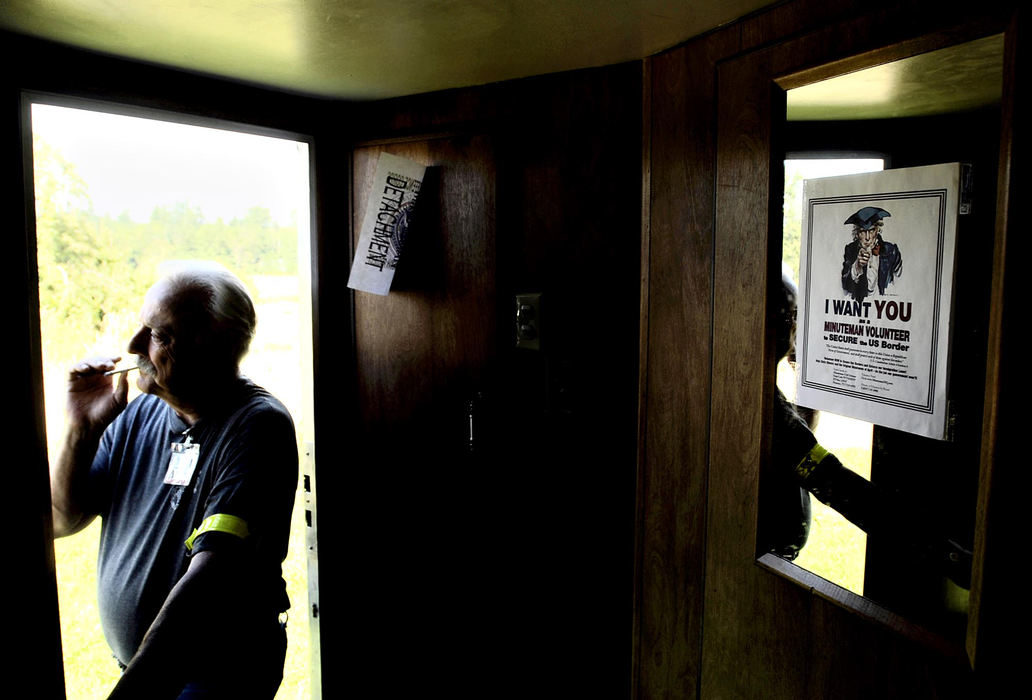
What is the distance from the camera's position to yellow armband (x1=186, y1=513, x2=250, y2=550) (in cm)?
151

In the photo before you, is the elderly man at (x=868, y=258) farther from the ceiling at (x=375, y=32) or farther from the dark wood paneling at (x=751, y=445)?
the ceiling at (x=375, y=32)

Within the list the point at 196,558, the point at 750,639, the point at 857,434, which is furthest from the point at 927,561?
the point at 196,558

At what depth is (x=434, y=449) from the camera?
2104 millimetres

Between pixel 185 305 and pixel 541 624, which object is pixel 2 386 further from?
pixel 541 624

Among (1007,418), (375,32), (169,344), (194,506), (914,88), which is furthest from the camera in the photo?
(169,344)

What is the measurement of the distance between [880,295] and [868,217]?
146 mm

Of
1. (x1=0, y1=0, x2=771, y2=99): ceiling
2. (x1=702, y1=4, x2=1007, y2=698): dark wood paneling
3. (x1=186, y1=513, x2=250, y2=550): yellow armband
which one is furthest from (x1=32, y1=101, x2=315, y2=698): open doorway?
(x1=702, y1=4, x2=1007, y2=698): dark wood paneling

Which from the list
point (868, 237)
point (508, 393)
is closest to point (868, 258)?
point (868, 237)

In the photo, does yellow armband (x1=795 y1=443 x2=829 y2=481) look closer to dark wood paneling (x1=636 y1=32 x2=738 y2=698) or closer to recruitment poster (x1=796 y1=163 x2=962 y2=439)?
recruitment poster (x1=796 y1=163 x2=962 y2=439)

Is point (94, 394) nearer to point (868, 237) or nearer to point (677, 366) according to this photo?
point (677, 366)

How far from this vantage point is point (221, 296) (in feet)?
5.92

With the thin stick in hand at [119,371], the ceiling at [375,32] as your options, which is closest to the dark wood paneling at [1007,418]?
the ceiling at [375,32]

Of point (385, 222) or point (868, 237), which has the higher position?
point (385, 222)

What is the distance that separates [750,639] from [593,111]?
1.33 metres
